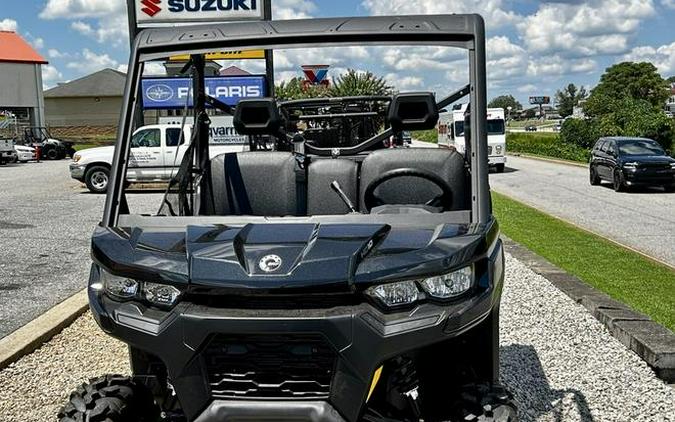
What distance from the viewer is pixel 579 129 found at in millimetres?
49656

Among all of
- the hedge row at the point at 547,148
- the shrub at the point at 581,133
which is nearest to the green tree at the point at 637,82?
the hedge row at the point at 547,148

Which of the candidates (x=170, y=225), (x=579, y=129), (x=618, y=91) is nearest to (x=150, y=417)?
(x=170, y=225)

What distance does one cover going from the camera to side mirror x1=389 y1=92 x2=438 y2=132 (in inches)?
144

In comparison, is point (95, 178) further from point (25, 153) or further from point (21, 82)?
point (21, 82)

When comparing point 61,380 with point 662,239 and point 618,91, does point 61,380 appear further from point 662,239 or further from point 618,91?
point 618,91

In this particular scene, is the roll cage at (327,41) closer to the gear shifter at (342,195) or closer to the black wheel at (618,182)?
the gear shifter at (342,195)

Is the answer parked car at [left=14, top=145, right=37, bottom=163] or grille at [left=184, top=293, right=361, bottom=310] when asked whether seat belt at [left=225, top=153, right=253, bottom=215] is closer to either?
grille at [left=184, top=293, right=361, bottom=310]

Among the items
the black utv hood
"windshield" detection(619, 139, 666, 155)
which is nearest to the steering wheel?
the black utv hood

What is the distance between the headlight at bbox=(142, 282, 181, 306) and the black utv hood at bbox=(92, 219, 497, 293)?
4 centimetres

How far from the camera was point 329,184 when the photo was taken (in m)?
4.33

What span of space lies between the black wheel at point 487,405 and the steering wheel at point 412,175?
4.09 feet

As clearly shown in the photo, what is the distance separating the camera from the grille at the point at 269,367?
2.70m

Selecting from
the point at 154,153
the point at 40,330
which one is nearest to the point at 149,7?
the point at 154,153

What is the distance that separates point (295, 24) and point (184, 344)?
1.62 m
